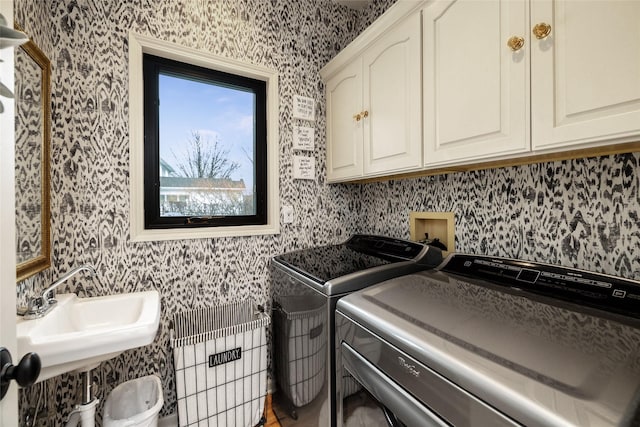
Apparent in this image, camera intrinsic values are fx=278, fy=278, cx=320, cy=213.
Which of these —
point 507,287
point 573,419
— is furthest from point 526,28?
point 573,419

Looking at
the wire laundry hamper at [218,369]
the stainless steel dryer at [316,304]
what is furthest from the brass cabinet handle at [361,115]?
the wire laundry hamper at [218,369]

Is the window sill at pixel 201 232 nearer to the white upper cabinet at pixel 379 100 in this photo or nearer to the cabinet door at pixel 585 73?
the white upper cabinet at pixel 379 100

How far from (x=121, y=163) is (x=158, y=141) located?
251 mm

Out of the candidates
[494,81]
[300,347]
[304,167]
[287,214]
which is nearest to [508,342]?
[494,81]

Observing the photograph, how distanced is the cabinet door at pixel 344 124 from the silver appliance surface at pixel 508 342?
91 cm

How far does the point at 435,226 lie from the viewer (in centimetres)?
174

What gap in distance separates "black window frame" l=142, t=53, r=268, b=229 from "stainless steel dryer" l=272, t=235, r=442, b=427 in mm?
443

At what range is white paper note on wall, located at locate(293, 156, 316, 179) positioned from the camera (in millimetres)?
2023

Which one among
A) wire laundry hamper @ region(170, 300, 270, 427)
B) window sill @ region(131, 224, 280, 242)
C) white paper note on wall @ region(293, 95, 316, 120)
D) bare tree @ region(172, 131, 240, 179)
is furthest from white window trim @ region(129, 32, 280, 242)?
wire laundry hamper @ region(170, 300, 270, 427)

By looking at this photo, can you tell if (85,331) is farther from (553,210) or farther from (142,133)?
(553,210)

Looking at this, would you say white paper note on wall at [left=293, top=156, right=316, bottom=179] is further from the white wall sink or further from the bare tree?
the white wall sink

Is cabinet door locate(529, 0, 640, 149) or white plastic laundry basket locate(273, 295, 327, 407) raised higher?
cabinet door locate(529, 0, 640, 149)

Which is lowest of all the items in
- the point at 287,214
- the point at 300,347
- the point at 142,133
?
the point at 300,347

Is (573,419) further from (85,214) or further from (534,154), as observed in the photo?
(85,214)
